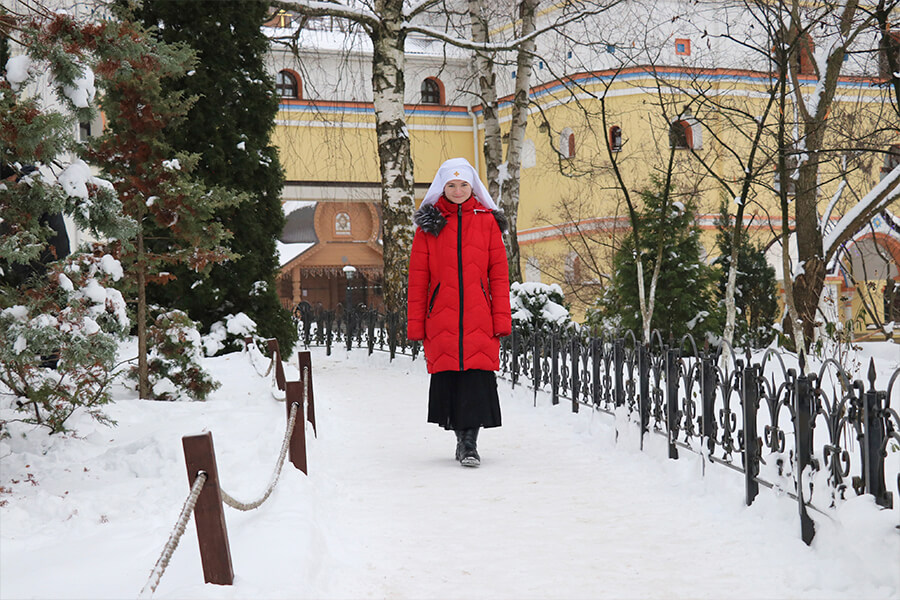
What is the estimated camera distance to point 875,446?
345cm

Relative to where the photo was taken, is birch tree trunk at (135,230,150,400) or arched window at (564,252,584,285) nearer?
birch tree trunk at (135,230,150,400)

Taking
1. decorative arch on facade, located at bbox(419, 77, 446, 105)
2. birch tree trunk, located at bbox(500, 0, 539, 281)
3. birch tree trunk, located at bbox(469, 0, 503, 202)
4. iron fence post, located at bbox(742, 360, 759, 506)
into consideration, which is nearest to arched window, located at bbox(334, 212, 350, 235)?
decorative arch on facade, located at bbox(419, 77, 446, 105)

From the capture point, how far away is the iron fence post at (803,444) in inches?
151

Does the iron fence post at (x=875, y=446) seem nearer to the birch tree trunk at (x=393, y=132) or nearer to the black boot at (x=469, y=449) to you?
the black boot at (x=469, y=449)

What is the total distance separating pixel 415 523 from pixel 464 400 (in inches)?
57.5

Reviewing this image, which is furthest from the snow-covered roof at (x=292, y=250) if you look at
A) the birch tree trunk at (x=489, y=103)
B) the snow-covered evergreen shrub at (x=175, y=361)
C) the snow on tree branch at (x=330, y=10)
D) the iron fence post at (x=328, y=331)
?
the snow-covered evergreen shrub at (x=175, y=361)

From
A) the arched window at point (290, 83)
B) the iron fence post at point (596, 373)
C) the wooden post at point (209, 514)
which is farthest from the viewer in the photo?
the arched window at point (290, 83)

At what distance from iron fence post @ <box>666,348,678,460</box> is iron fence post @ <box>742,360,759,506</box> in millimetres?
1041

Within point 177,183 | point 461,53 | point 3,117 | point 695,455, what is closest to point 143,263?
point 177,183

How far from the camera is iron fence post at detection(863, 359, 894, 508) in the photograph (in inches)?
134

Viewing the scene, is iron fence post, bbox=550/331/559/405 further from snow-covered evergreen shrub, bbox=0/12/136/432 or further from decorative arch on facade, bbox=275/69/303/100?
decorative arch on facade, bbox=275/69/303/100

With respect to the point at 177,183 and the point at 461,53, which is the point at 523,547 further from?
the point at 461,53

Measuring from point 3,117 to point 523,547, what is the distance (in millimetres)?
3171

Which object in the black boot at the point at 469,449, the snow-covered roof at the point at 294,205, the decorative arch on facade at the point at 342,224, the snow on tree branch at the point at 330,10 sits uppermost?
the snow on tree branch at the point at 330,10
